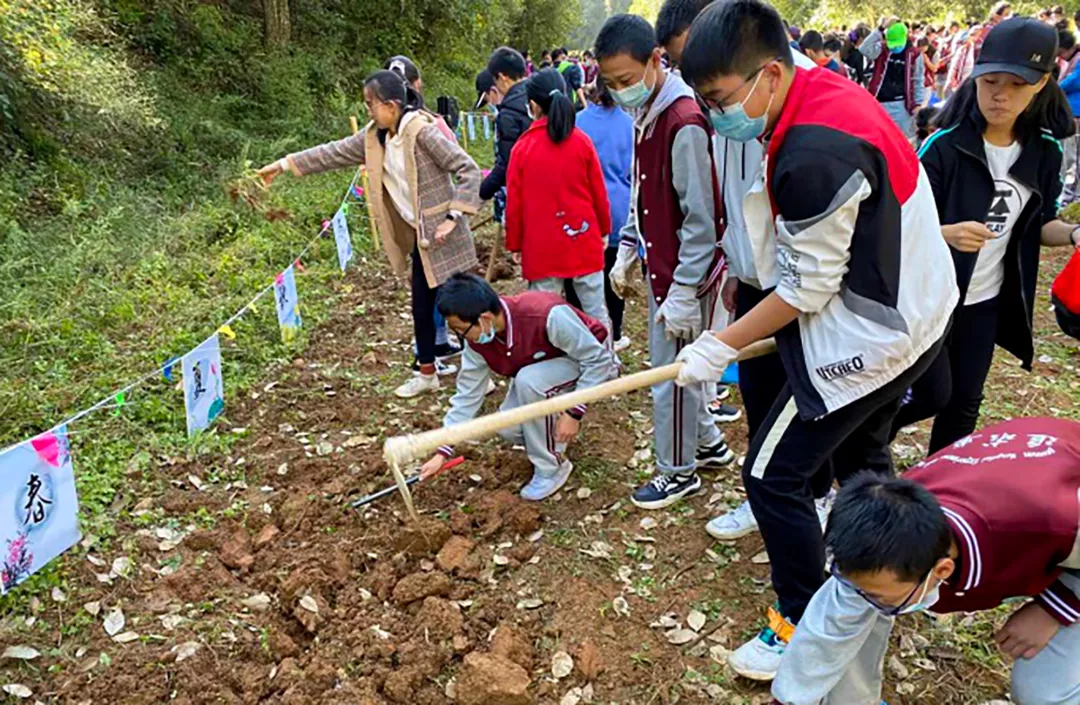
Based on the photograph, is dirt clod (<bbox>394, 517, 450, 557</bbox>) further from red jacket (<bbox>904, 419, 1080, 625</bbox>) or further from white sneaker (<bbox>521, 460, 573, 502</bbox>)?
red jacket (<bbox>904, 419, 1080, 625</bbox>)

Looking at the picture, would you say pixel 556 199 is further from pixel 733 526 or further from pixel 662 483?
pixel 733 526

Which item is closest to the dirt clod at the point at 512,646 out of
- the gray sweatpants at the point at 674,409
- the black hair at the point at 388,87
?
the gray sweatpants at the point at 674,409

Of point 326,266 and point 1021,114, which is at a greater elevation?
point 1021,114

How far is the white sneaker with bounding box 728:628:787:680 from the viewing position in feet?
8.16

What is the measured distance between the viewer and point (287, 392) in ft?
15.4

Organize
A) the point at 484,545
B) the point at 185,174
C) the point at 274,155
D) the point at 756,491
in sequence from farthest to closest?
the point at 274,155, the point at 185,174, the point at 484,545, the point at 756,491

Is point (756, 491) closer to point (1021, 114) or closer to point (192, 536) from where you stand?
point (1021, 114)

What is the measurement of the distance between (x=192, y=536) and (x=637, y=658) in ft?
6.62

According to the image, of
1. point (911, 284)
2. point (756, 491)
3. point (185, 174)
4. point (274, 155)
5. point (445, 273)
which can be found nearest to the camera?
point (911, 284)

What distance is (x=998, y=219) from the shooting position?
266cm

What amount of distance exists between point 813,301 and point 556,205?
7.34 feet

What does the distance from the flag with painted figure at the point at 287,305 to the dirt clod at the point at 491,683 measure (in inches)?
122

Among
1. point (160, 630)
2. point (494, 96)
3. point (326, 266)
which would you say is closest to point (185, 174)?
point (326, 266)

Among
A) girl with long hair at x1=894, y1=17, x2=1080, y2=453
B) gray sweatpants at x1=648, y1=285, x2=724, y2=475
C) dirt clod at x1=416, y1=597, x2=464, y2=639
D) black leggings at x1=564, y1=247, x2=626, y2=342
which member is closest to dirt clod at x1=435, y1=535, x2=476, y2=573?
dirt clod at x1=416, y1=597, x2=464, y2=639
